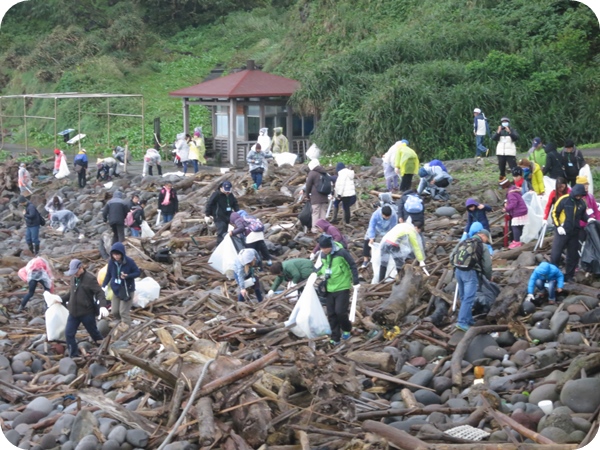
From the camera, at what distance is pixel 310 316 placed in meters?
12.7

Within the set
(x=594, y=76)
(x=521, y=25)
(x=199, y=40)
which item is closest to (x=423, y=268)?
(x=594, y=76)

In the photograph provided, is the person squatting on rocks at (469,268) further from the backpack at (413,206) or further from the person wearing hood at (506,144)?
the person wearing hood at (506,144)

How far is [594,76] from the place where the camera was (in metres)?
29.3

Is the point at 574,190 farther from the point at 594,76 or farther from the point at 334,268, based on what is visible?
the point at 594,76

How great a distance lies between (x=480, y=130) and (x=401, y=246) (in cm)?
1004

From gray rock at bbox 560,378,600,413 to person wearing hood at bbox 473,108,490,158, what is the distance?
14.1 metres

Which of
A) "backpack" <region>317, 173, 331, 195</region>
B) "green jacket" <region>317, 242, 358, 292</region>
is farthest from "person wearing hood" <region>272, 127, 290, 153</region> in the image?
"green jacket" <region>317, 242, 358, 292</region>

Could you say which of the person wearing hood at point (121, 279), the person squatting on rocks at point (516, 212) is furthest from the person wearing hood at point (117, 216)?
the person squatting on rocks at point (516, 212)

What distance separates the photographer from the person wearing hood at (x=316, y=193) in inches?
712

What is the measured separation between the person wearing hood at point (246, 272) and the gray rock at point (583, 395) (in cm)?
561

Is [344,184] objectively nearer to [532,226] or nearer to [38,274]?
[532,226]

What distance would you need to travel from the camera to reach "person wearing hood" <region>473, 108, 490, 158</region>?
23.7 m

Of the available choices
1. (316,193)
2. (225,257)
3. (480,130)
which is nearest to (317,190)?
(316,193)

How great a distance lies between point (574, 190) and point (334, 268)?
392cm
